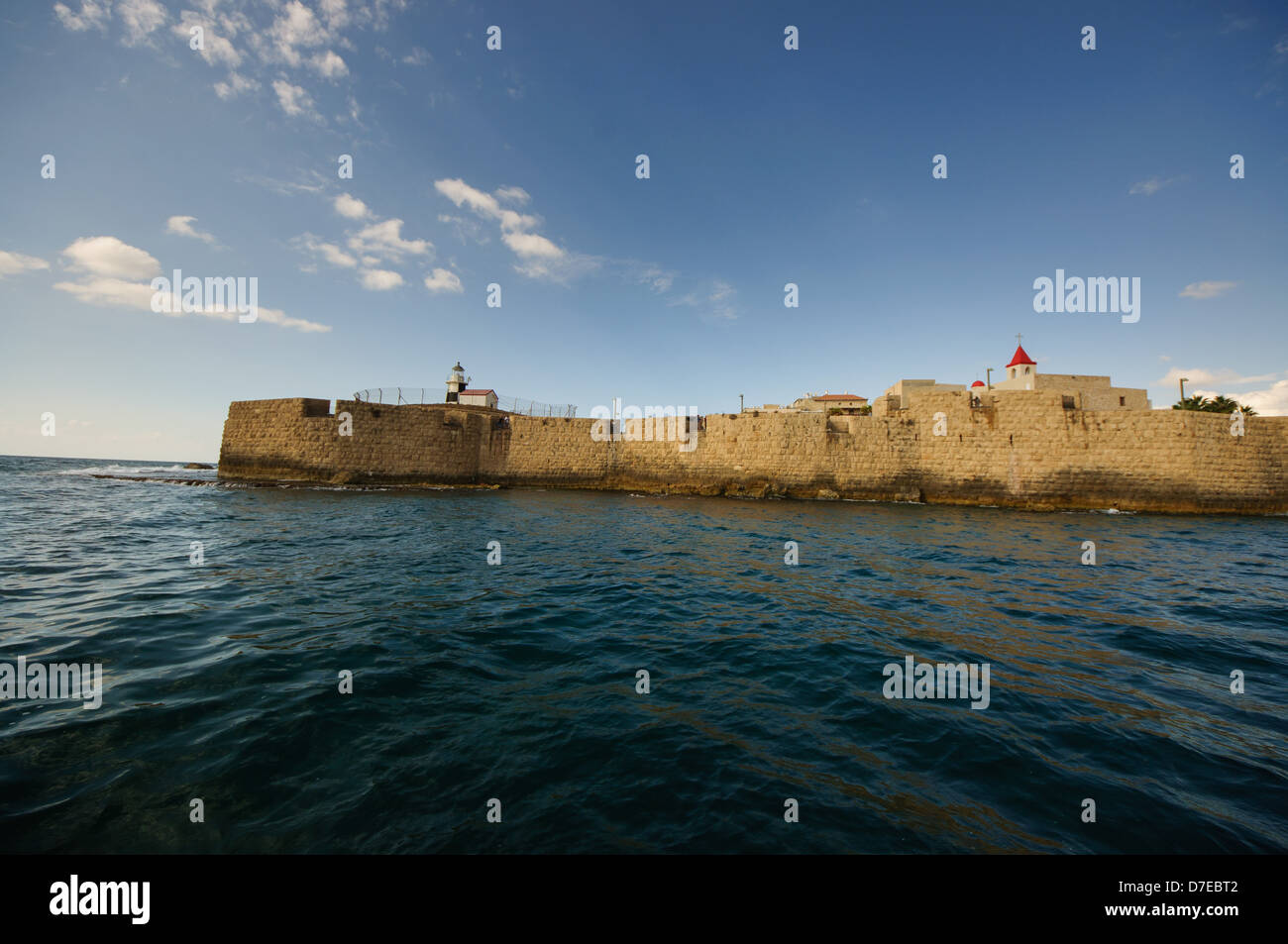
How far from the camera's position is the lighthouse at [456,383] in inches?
1754

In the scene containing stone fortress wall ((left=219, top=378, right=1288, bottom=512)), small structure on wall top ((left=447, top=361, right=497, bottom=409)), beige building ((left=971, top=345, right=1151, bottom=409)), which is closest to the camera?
stone fortress wall ((left=219, top=378, right=1288, bottom=512))

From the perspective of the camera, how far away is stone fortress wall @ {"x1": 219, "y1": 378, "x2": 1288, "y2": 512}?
19.6m

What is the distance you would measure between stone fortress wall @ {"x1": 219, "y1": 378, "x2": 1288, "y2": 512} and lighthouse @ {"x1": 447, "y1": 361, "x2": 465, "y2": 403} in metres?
19.1

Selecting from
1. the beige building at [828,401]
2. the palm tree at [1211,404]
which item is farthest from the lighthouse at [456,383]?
the palm tree at [1211,404]

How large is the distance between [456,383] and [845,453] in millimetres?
38065

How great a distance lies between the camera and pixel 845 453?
75.8ft

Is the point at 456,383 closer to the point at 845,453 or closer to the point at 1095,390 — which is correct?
the point at 845,453

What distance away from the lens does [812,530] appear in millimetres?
13727

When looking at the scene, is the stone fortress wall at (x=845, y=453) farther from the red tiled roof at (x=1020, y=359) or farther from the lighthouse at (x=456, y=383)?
the lighthouse at (x=456, y=383)

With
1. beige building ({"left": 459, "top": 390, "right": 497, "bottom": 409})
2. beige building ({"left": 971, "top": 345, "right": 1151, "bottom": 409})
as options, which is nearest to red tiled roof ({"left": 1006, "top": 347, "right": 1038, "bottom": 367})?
beige building ({"left": 971, "top": 345, "right": 1151, "bottom": 409})

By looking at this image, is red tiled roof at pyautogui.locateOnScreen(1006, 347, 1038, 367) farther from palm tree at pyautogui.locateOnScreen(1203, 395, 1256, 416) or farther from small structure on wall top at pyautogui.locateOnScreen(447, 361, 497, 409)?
small structure on wall top at pyautogui.locateOnScreen(447, 361, 497, 409)

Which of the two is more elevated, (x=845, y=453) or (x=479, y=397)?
(x=479, y=397)

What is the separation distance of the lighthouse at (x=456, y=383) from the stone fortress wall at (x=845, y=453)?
19.1 m

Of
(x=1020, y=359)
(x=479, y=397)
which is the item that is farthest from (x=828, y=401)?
(x=479, y=397)
